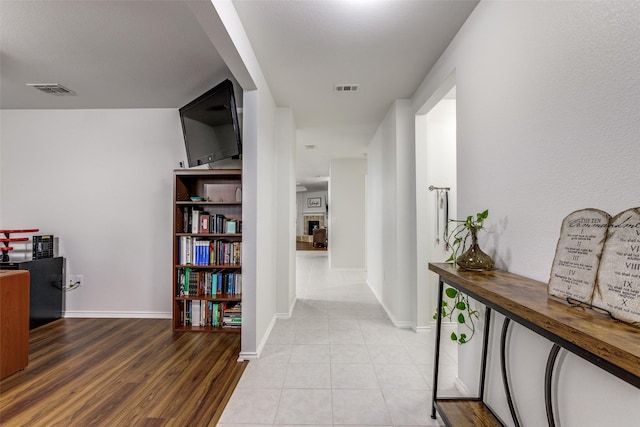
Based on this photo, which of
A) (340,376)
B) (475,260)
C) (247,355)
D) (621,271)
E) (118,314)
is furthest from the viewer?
(118,314)

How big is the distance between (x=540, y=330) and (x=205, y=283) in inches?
117

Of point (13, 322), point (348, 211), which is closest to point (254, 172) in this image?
point (13, 322)

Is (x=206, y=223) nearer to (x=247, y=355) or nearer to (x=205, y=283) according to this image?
(x=205, y=283)

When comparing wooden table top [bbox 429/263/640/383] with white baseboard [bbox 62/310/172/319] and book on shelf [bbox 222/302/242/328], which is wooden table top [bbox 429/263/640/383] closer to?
book on shelf [bbox 222/302/242/328]

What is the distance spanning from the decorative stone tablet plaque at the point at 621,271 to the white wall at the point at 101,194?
3663 millimetres

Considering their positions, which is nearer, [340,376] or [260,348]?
[340,376]

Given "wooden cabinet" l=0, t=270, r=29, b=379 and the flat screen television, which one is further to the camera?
the flat screen television

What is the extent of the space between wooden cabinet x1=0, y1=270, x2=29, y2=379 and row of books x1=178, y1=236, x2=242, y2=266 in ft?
3.89

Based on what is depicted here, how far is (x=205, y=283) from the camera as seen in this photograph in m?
3.12

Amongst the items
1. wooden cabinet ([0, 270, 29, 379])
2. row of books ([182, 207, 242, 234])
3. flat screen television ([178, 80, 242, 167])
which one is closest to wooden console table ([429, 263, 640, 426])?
flat screen television ([178, 80, 242, 167])

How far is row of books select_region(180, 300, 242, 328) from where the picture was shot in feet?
10.1

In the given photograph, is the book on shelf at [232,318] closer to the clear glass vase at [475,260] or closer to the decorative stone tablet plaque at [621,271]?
the clear glass vase at [475,260]

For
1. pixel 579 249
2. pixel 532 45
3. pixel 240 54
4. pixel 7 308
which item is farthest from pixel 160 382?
pixel 532 45

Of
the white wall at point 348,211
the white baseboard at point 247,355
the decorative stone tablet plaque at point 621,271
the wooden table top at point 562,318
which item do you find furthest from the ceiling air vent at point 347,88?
the white wall at point 348,211
